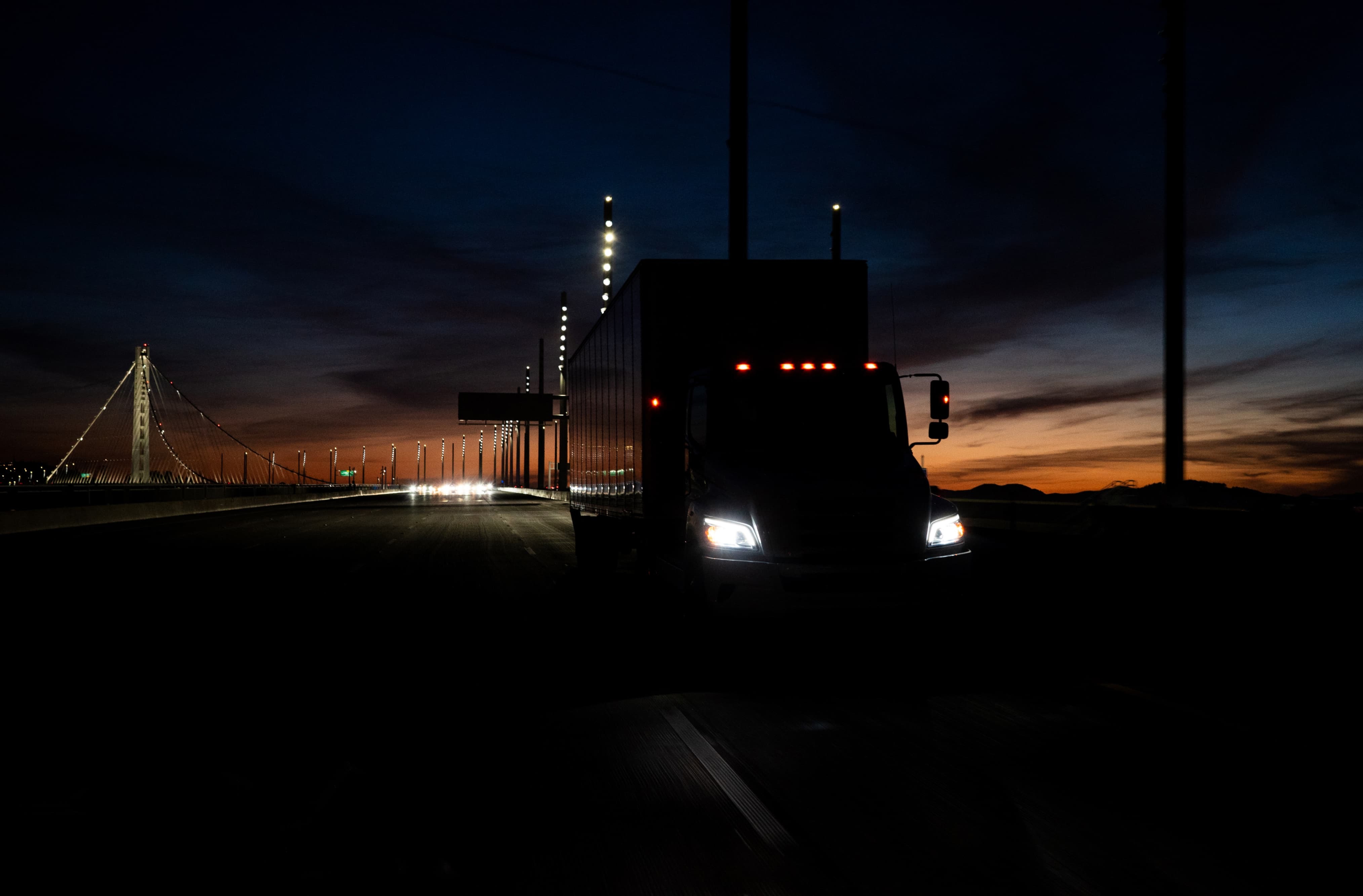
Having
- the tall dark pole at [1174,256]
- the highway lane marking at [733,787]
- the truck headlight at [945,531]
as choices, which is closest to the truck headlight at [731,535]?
the truck headlight at [945,531]

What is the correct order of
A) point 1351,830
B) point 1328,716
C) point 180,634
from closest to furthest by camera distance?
point 1351,830
point 1328,716
point 180,634

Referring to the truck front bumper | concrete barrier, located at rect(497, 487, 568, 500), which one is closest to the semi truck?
the truck front bumper

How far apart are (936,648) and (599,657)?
10.3 ft

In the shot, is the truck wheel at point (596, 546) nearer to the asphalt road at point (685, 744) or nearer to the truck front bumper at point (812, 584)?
the asphalt road at point (685, 744)

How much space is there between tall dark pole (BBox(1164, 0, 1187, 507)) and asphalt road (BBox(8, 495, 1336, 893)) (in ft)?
11.1

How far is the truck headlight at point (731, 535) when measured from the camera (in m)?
9.01

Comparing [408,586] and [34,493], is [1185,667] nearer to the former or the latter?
[408,586]

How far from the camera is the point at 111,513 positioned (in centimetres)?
4328

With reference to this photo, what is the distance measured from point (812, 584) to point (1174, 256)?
35.3 ft

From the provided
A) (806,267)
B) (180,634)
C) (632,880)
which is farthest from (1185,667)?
(180,634)

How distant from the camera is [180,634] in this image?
11.1 meters

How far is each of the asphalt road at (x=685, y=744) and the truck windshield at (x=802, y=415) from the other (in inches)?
64.6

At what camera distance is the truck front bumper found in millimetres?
8812

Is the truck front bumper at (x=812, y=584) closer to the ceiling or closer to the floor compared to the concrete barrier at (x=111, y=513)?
closer to the ceiling
